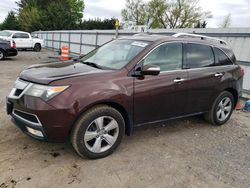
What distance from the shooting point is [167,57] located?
13.0 feet

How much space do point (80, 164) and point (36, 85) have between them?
1193 mm

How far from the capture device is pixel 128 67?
11.5 feet

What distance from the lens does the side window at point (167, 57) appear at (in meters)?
3.78

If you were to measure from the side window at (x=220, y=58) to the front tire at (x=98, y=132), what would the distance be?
2479mm

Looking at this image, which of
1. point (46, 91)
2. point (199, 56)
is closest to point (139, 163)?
point (46, 91)

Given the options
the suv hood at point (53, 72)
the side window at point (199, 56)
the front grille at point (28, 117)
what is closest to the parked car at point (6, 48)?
the suv hood at point (53, 72)

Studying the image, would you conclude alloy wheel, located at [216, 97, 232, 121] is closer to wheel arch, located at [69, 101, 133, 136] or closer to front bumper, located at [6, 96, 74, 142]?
wheel arch, located at [69, 101, 133, 136]

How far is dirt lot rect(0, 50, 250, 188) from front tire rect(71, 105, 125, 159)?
6.1 inches

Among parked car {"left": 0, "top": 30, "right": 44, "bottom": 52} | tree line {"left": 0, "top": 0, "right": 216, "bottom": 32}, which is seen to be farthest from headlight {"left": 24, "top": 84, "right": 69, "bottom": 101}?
tree line {"left": 0, "top": 0, "right": 216, "bottom": 32}

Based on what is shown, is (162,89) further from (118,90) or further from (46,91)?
(46,91)

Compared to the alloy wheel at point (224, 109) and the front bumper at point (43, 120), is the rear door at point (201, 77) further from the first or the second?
the front bumper at point (43, 120)

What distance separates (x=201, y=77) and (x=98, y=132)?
2.18 meters

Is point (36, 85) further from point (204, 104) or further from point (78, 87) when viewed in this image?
point (204, 104)

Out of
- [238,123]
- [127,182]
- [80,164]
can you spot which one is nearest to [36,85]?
[80,164]
